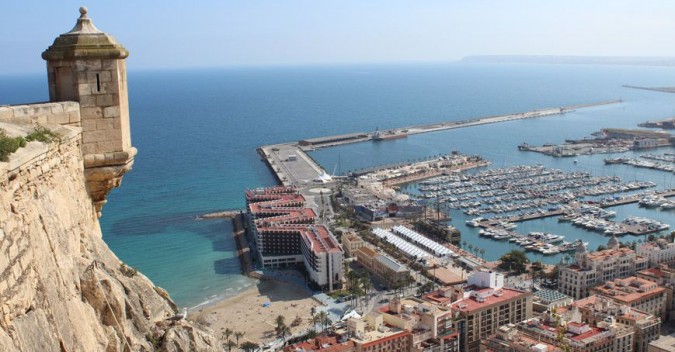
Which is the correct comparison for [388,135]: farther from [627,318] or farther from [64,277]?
[64,277]

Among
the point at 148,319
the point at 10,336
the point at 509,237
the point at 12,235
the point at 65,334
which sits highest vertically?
the point at 12,235

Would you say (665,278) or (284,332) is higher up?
(665,278)

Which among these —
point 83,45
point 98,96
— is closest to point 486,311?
point 98,96

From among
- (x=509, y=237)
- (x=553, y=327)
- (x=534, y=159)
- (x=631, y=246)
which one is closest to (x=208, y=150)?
(x=534, y=159)

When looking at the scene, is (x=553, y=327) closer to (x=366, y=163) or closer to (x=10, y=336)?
(x=10, y=336)

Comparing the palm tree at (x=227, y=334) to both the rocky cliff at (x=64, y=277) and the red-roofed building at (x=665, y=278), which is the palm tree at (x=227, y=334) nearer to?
the red-roofed building at (x=665, y=278)

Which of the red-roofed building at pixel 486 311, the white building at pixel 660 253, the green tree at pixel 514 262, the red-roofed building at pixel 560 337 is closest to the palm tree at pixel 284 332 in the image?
the red-roofed building at pixel 486 311
